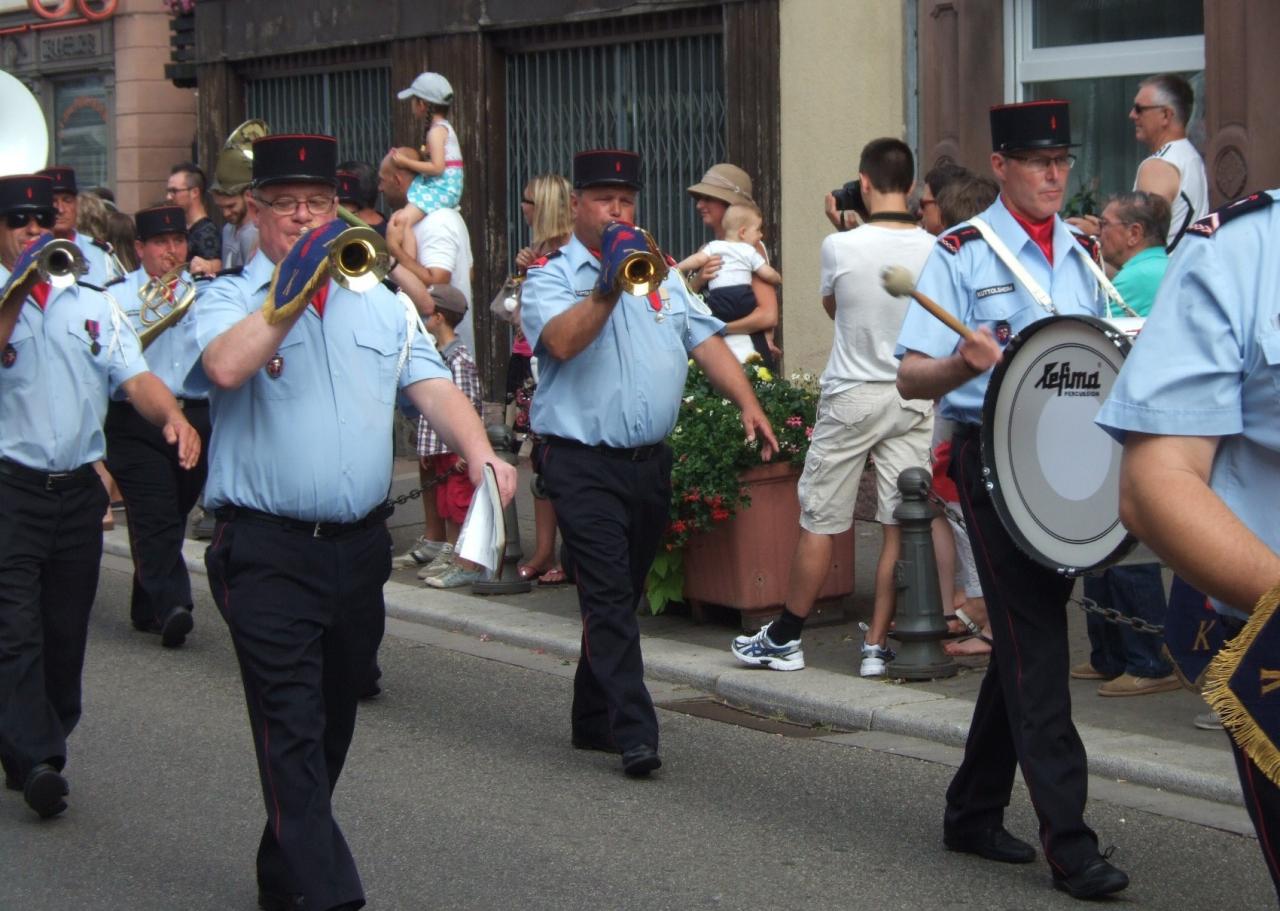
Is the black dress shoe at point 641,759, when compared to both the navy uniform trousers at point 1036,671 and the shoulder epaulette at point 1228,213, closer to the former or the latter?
the navy uniform trousers at point 1036,671

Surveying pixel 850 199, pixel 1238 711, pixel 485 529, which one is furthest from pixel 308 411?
pixel 850 199

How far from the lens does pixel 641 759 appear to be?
650 cm

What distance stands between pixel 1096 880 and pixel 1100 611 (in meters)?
1.27

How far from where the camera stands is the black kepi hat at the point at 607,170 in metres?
6.70

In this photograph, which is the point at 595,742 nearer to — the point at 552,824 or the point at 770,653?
the point at 552,824

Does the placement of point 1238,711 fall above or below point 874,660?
above

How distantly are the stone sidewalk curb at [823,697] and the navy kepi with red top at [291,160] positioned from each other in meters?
3.22

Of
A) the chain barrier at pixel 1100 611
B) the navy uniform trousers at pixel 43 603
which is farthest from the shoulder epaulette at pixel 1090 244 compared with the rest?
the navy uniform trousers at pixel 43 603

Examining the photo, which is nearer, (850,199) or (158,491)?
(850,199)

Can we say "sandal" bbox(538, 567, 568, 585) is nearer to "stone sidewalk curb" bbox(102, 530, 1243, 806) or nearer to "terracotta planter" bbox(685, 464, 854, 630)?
"stone sidewalk curb" bbox(102, 530, 1243, 806)

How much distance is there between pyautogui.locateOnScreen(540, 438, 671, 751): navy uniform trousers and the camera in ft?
21.4

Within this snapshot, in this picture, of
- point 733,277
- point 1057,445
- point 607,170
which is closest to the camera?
point 1057,445

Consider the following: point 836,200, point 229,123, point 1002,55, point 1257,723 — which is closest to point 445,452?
point 836,200

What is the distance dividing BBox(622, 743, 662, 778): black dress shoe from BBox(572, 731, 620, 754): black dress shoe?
42 centimetres
